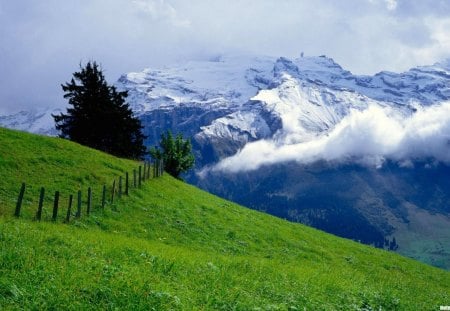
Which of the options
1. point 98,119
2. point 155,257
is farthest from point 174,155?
point 155,257

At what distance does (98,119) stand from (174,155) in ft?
74.5

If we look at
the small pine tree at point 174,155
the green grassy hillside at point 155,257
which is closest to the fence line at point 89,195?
the green grassy hillside at point 155,257

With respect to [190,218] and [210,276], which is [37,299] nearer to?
[210,276]

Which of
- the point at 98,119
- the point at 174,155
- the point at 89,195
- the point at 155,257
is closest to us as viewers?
the point at 155,257

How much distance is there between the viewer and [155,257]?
2356 cm

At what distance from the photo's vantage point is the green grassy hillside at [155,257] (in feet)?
56.3

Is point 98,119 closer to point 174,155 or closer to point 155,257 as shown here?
point 174,155

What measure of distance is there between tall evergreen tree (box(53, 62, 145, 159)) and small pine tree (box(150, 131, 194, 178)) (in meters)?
12.2

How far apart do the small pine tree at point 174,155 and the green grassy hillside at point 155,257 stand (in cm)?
4055

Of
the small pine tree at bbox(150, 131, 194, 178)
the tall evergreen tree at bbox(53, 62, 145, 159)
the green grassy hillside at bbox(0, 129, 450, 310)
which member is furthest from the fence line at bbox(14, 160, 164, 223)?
the small pine tree at bbox(150, 131, 194, 178)

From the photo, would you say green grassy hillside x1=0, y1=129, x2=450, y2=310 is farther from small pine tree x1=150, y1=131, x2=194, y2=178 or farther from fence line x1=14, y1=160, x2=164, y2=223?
small pine tree x1=150, y1=131, x2=194, y2=178

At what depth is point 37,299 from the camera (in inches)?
615

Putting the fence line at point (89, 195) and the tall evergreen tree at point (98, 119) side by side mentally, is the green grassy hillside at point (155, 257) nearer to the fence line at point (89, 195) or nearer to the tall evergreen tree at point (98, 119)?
the fence line at point (89, 195)

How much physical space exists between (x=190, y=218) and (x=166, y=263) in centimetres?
2612
